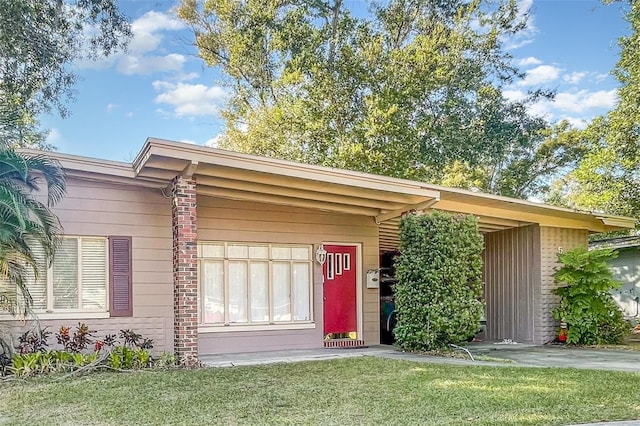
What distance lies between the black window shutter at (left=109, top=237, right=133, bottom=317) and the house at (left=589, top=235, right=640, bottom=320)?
13.3m

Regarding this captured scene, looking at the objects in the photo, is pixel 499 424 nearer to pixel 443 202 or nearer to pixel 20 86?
pixel 443 202

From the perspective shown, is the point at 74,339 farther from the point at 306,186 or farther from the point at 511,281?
the point at 511,281

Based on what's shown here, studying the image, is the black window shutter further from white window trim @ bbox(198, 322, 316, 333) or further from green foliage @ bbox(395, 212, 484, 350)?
green foliage @ bbox(395, 212, 484, 350)

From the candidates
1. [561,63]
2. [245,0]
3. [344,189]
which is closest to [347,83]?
[245,0]

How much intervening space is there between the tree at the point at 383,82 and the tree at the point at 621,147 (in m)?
3.78

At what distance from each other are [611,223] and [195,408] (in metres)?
9.05

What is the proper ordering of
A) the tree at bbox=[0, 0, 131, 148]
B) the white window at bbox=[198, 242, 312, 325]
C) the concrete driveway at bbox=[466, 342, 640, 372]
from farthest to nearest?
the tree at bbox=[0, 0, 131, 148]
the white window at bbox=[198, 242, 312, 325]
the concrete driveway at bbox=[466, 342, 640, 372]

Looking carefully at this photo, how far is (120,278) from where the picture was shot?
8133 mm

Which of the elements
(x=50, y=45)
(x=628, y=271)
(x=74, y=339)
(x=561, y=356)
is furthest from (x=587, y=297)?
(x=50, y=45)

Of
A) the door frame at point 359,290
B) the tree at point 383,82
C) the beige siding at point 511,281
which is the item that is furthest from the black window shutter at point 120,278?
the tree at point 383,82

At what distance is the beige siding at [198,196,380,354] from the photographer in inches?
350

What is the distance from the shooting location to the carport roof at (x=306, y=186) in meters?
7.34

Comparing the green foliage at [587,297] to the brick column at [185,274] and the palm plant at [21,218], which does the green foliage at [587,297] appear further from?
the palm plant at [21,218]

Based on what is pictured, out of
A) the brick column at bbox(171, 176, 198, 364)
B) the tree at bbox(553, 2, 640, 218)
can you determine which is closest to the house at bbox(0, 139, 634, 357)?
the brick column at bbox(171, 176, 198, 364)
